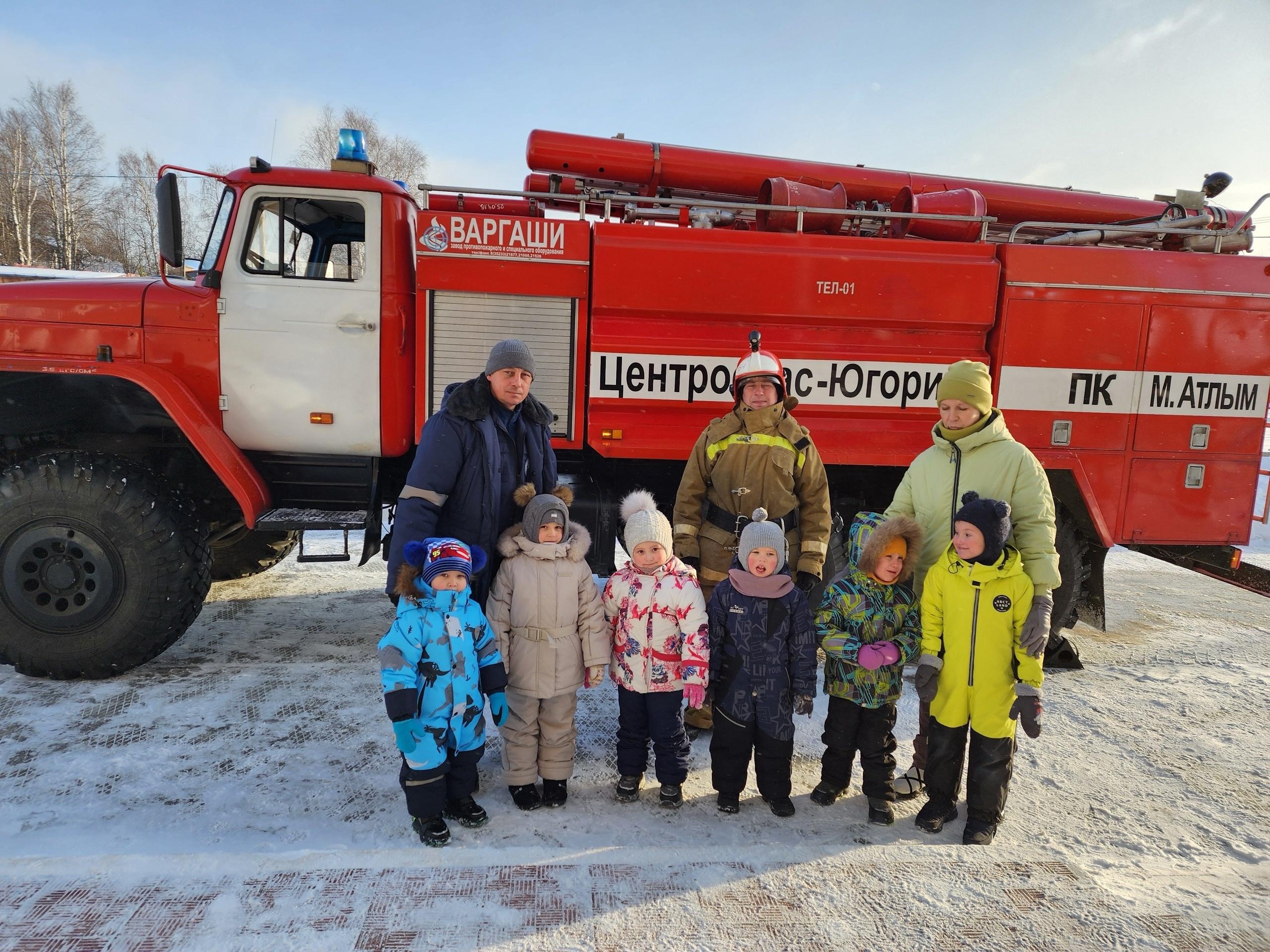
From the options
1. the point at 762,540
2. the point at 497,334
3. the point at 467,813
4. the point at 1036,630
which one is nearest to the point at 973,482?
the point at 1036,630

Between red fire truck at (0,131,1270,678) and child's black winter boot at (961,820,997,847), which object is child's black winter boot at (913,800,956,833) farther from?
red fire truck at (0,131,1270,678)

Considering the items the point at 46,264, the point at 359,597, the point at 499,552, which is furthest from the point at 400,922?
the point at 46,264

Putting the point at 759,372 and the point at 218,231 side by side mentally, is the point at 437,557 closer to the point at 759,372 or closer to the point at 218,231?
the point at 759,372

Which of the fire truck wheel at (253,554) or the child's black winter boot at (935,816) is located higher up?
the fire truck wheel at (253,554)

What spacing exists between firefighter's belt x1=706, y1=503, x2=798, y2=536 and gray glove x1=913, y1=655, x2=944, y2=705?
846 mm

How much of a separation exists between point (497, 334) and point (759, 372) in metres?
1.57

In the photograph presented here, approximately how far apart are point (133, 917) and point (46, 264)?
33972 millimetres

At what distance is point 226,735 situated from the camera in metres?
3.17

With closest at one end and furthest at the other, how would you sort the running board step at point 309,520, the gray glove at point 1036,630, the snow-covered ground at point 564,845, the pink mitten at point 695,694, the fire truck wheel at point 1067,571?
the snow-covered ground at point 564,845
the gray glove at point 1036,630
the pink mitten at point 695,694
the running board step at point 309,520
the fire truck wheel at point 1067,571

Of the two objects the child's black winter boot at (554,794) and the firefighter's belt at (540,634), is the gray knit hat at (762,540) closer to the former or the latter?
the firefighter's belt at (540,634)

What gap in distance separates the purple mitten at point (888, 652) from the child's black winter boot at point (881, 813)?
0.56 meters

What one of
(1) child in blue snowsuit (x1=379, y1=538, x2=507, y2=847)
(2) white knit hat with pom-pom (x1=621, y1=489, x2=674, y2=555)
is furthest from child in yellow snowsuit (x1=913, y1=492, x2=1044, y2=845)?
(1) child in blue snowsuit (x1=379, y1=538, x2=507, y2=847)

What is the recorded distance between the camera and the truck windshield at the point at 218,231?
3850mm

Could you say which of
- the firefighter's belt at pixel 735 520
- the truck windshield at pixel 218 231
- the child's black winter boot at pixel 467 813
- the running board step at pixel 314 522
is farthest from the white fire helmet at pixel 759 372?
the truck windshield at pixel 218 231
